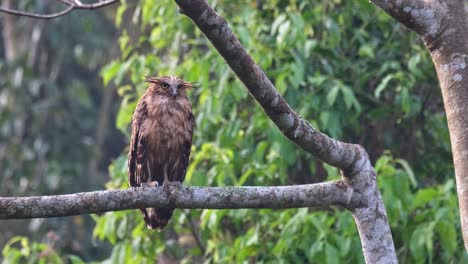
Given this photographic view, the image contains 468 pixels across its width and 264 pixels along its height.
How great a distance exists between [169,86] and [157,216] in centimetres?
73

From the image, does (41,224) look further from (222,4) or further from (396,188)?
(396,188)

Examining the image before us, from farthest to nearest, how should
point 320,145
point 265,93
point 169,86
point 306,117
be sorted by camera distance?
1. point 306,117
2. point 169,86
3. point 320,145
4. point 265,93

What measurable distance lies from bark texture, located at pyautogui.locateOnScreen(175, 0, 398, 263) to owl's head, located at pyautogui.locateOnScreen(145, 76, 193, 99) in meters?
1.41

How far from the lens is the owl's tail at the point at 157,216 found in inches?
204

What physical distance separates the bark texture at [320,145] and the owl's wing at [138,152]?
1410 mm

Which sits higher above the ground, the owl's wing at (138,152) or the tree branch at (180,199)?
the owl's wing at (138,152)

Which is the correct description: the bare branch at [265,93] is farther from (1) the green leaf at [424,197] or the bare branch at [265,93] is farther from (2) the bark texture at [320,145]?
(1) the green leaf at [424,197]

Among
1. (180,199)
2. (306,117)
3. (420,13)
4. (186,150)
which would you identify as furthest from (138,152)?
(420,13)

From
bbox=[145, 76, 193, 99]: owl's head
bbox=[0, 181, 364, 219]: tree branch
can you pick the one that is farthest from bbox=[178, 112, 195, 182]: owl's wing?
bbox=[0, 181, 364, 219]: tree branch

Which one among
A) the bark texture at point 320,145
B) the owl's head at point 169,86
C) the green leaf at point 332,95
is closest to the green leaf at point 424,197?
the green leaf at point 332,95

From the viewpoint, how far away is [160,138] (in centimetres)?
521

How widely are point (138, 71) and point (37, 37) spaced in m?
6.98

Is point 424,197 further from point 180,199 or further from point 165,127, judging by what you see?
point 180,199

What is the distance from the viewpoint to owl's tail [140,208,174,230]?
5176mm
